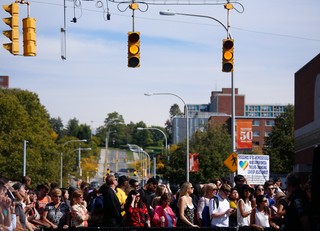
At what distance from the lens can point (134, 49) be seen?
43.1 feet

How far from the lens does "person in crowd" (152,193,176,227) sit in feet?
33.3

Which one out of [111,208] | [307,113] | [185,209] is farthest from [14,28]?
[307,113]

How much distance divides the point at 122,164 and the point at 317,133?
465ft

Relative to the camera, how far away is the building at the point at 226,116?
123500 mm

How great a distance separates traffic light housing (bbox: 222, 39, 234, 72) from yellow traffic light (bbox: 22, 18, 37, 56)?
5.55 metres

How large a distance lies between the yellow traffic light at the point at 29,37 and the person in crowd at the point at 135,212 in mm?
4896

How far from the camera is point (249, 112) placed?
185 m

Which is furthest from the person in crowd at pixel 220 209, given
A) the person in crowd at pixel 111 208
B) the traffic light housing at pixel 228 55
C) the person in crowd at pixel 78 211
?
the traffic light housing at pixel 228 55

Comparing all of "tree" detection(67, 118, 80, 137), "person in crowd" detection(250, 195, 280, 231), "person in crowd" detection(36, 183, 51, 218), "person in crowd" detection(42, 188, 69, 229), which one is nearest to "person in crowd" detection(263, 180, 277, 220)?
"person in crowd" detection(250, 195, 280, 231)

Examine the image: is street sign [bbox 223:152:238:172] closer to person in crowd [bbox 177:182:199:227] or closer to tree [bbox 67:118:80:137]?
person in crowd [bbox 177:182:199:227]

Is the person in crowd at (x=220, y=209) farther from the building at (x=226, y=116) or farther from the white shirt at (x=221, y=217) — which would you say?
the building at (x=226, y=116)

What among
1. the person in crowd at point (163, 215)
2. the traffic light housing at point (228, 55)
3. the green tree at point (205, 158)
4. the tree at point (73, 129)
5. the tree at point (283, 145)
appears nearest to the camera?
the person in crowd at point (163, 215)

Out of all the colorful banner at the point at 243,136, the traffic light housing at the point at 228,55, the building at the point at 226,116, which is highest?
the building at the point at 226,116

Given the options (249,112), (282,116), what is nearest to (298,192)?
(282,116)
